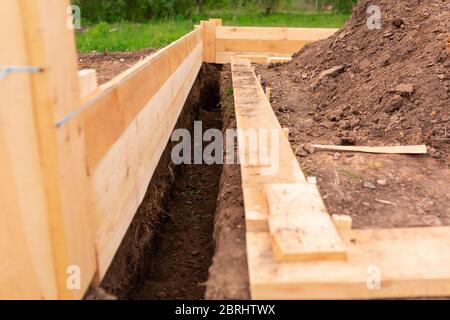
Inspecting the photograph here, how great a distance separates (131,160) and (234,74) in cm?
390

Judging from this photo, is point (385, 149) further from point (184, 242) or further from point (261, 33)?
point (261, 33)

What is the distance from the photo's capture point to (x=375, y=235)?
203 centimetres

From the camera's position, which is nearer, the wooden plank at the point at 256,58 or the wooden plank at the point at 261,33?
the wooden plank at the point at 256,58

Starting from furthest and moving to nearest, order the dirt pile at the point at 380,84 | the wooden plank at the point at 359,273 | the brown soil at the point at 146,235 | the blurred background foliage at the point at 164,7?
the blurred background foliage at the point at 164,7
the dirt pile at the point at 380,84
the brown soil at the point at 146,235
the wooden plank at the point at 359,273

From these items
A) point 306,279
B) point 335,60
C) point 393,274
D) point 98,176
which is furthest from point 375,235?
point 335,60

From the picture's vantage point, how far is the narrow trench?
310 centimetres

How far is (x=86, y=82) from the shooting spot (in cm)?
180

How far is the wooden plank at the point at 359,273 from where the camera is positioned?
65.9 inches

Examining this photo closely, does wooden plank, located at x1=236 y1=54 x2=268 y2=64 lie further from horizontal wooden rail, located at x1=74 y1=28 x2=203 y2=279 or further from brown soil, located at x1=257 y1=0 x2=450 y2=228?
horizontal wooden rail, located at x1=74 y1=28 x2=203 y2=279

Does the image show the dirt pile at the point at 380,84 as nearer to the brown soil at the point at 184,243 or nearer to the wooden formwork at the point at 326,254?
the brown soil at the point at 184,243

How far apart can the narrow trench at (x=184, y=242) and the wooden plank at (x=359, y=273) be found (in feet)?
2.65

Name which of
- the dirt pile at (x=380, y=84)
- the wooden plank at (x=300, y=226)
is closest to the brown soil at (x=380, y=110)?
the dirt pile at (x=380, y=84)
